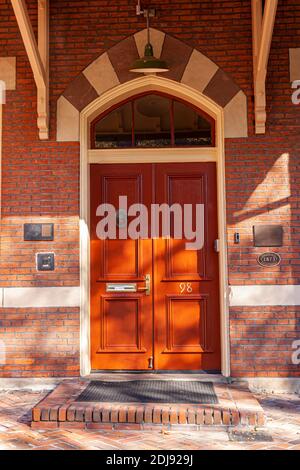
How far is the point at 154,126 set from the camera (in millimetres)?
7328

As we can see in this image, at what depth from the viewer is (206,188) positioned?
23.8 feet

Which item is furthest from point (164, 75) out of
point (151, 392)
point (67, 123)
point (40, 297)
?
point (151, 392)

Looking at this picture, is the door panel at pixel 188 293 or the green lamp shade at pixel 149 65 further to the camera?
the door panel at pixel 188 293

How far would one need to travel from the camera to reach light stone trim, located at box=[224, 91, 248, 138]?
7.02 metres

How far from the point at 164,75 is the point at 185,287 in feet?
8.58

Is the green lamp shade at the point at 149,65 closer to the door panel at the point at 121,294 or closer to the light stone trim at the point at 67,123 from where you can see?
the light stone trim at the point at 67,123

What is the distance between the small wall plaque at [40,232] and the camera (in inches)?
277

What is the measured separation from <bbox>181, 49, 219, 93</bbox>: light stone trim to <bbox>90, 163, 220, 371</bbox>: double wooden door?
99 centimetres

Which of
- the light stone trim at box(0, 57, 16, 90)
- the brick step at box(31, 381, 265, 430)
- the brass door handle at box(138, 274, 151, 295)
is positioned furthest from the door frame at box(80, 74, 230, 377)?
the brick step at box(31, 381, 265, 430)

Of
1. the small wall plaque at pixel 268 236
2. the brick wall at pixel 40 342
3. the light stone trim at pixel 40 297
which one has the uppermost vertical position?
the small wall plaque at pixel 268 236

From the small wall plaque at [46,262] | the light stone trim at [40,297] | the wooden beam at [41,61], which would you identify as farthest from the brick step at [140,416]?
the wooden beam at [41,61]

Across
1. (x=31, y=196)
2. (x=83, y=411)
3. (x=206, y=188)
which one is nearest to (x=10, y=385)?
(x=83, y=411)

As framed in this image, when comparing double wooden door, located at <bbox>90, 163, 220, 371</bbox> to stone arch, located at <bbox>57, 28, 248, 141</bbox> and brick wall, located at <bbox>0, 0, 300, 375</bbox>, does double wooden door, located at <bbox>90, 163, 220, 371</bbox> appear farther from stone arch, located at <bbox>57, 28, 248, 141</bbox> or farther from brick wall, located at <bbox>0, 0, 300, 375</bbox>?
stone arch, located at <bbox>57, 28, 248, 141</bbox>

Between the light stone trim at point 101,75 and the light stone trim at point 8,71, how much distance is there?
89 centimetres
